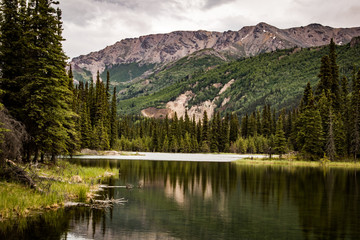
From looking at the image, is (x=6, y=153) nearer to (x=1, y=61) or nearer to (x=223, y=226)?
(x=1, y=61)

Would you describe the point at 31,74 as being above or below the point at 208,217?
above

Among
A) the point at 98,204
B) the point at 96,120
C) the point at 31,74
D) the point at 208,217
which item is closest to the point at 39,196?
the point at 98,204

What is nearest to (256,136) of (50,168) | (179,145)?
(179,145)

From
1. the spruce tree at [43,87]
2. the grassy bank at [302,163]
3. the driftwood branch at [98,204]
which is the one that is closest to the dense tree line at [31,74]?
the spruce tree at [43,87]

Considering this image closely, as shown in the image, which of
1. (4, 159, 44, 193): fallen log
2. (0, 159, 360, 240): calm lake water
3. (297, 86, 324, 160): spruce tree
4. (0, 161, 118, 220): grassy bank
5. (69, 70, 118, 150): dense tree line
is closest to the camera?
(0, 159, 360, 240): calm lake water

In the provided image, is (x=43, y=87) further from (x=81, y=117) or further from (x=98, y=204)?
(x=81, y=117)

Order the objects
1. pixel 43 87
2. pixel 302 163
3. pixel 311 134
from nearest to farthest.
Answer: pixel 43 87 → pixel 302 163 → pixel 311 134

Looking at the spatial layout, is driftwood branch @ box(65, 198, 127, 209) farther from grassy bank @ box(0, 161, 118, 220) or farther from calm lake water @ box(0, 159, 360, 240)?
calm lake water @ box(0, 159, 360, 240)

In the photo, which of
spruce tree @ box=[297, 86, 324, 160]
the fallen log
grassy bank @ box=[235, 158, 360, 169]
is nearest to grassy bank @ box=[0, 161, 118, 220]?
the fallen log

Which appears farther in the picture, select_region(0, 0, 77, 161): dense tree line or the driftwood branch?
select_region(0, 0, 77, 161): dense tree line

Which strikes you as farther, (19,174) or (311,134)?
(311,134)

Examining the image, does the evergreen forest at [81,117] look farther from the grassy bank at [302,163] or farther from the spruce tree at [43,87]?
the grassy bank at [302,163]

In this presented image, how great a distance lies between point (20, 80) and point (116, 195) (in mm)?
15375

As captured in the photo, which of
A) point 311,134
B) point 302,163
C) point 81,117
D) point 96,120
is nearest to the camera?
point 302,163
